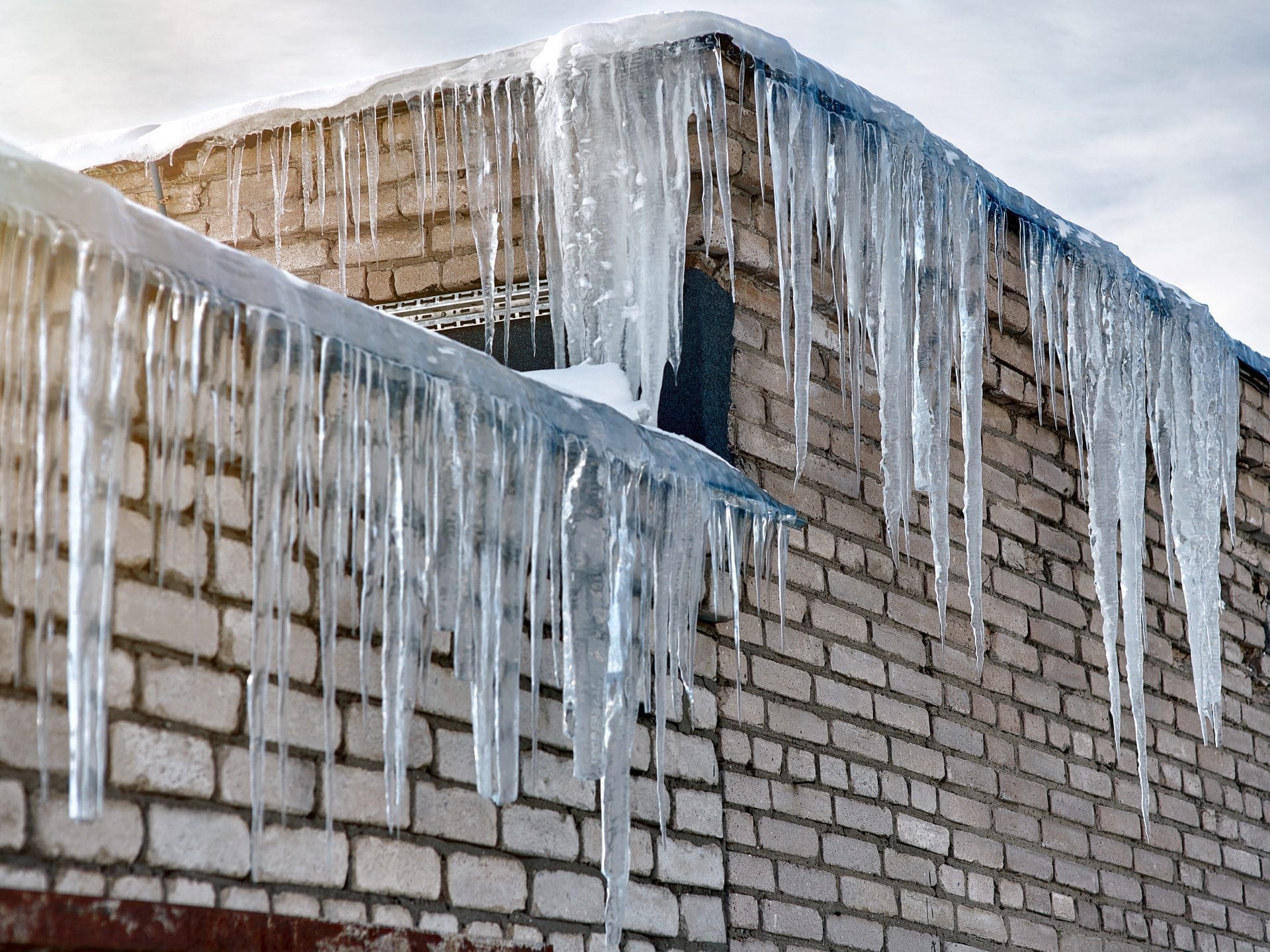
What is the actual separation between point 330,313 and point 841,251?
5.91 ft

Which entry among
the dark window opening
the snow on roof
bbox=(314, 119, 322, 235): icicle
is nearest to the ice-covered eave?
the dark window opening

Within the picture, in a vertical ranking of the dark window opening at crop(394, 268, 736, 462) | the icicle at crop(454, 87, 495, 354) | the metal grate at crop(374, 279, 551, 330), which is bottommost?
the dark window opening at crop(394, 268, 736, 462)

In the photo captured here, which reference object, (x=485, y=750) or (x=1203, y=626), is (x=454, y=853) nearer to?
(x=485, y=750)

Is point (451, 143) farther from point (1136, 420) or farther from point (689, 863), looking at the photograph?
point (1136, 420)

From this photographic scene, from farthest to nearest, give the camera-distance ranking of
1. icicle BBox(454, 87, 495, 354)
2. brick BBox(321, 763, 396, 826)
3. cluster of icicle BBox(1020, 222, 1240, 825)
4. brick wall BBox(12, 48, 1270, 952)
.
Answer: cluster of icicle BBox(1020, 222, 1240, 825), icicle BBox(454, 87, 495, 354), brick BBox(321, 763, 396, 826), brick wall BBox(12, 48, 1270, 952)

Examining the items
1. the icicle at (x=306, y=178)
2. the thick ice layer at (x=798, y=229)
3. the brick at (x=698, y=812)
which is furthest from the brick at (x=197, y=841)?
the icicle at (x=306, y=178)

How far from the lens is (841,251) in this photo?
4.19m

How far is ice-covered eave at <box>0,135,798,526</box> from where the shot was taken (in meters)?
2.30

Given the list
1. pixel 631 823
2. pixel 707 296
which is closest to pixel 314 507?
pixel 631 823

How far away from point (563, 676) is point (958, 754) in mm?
1456

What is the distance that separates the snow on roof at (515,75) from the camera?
12.5 feet

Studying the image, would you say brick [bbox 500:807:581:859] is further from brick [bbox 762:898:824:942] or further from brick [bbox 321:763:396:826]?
brick [bbox 762:898:824:942]

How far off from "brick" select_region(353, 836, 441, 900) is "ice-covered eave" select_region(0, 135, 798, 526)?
78 cm

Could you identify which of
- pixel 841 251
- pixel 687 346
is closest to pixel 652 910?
pixel 687 346
